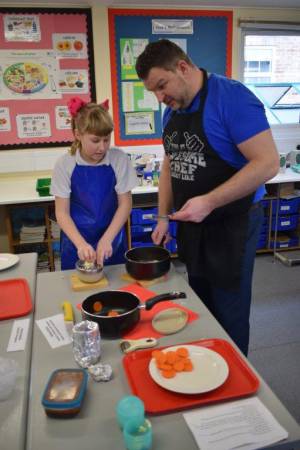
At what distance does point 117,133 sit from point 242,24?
56.1 inches

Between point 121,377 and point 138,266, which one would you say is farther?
point 138,266

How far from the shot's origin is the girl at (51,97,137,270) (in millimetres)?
1563

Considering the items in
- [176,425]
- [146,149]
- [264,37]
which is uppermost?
[264,37]

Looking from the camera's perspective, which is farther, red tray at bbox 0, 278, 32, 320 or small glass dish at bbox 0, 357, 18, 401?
red tray at bbox 0, 278, 32, 320

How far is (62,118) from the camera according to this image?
326cm

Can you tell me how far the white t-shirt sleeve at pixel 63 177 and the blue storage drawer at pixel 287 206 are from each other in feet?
7.58

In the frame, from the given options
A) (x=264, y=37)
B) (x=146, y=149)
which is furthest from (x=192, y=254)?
(x=264, y=37)

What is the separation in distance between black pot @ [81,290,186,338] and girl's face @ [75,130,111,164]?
0.63 m

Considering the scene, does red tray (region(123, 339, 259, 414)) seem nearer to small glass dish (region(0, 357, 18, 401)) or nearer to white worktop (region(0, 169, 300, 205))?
small glass dish (region(0, 357, 18, 401))

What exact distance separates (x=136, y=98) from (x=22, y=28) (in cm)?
102

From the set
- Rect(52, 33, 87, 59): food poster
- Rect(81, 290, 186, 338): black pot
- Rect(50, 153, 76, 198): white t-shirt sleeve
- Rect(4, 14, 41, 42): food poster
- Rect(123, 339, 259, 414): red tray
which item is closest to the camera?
Rect(123, 339, 259, 414): red tray

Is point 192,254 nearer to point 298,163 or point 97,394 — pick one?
point 97,394

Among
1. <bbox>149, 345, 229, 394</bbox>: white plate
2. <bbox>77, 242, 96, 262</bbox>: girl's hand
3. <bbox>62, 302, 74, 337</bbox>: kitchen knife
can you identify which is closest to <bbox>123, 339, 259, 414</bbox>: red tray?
<bbox>149, 345, 229, 394</bbox>: white plate

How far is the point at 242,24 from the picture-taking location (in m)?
3.39
